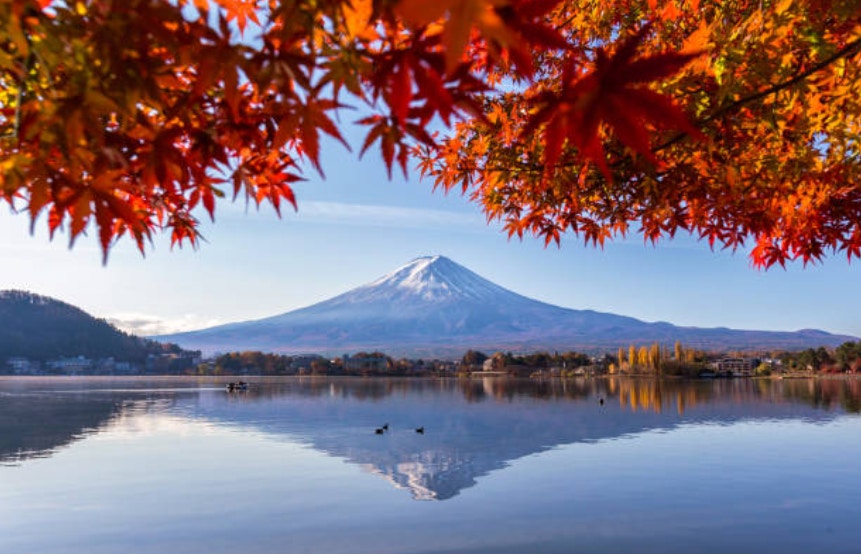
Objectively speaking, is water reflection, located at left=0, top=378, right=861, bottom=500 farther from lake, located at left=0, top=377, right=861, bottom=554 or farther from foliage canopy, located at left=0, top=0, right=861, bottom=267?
foliage canopy, located at left=0, top=0, right=861, bottom=267

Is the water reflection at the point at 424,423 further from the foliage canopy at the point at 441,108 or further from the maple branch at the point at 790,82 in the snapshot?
the maple branch at the point at 790,82

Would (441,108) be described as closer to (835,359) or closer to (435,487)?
(435,487)

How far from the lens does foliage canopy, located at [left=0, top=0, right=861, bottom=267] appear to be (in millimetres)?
2369

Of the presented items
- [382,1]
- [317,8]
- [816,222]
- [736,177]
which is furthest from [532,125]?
[816,222]

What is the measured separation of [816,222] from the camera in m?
8.23

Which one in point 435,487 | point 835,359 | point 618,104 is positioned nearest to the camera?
point 618,104

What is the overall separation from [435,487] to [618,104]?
33.8 m

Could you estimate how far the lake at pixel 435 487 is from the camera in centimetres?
2338

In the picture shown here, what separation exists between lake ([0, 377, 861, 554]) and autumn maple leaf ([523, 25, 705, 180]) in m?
21.3

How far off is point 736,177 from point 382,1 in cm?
522

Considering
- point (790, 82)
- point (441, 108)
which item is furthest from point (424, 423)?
point (441, 108)

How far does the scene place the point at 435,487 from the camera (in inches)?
1334

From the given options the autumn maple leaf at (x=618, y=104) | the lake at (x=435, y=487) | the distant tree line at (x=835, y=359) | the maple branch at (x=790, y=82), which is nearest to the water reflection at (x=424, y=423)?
the lake at (x=435, y=487)

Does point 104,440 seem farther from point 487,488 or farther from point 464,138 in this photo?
point 464,138
